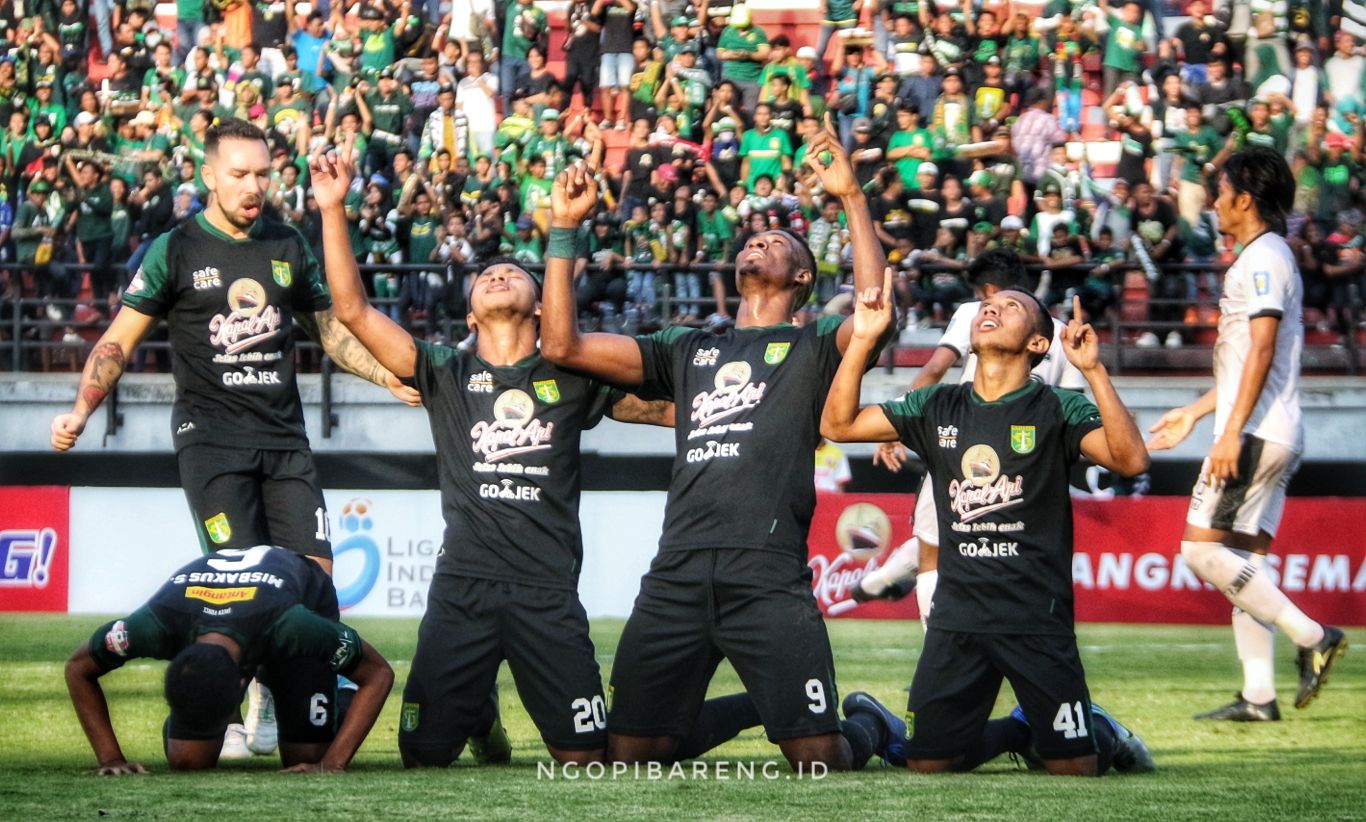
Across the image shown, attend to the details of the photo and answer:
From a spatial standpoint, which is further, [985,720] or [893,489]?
[893,489]

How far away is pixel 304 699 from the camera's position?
6246mm

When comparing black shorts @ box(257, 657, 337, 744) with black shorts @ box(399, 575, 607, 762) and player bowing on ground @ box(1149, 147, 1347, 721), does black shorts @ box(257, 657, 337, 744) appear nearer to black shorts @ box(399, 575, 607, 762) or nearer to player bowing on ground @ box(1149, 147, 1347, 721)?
black shorts @ box(399, 575, 607, 762)

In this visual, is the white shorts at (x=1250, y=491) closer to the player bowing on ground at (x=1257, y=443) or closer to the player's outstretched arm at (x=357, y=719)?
the player bowing on ground at (x=1257, y=443)

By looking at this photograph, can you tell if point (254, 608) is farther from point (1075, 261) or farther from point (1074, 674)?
point (1075, 261)

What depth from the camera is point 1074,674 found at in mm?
6020

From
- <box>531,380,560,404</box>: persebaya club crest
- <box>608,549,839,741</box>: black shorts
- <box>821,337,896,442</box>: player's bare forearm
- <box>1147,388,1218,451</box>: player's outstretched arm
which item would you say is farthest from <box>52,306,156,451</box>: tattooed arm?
<box>1147,388,1218,451</box>: player's outstretched arm

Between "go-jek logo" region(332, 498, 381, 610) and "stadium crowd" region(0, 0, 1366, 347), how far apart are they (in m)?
2.60

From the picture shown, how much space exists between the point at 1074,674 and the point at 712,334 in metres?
1.71

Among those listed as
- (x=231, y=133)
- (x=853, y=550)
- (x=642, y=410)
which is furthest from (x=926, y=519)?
(x=853, y=550)

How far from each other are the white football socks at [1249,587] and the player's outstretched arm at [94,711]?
4.45 m

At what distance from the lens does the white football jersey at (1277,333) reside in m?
7.58

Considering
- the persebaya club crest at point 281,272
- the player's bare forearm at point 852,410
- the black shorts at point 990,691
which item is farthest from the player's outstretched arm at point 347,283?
the black shorts at point 990,691

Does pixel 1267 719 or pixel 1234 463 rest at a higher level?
pixel 1234 463

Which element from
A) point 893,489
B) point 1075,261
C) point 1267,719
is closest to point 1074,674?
point 1267,719
